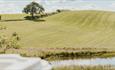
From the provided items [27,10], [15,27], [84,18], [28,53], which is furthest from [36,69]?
[27,10]

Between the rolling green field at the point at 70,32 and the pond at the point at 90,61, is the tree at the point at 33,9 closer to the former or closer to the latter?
the rolling green field at the point at 70,32

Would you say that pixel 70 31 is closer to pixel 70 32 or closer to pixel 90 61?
Result: pixel 70 32

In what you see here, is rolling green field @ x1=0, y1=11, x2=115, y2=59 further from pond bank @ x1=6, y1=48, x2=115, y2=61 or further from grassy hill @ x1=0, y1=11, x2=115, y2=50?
pond bank @ x1=6, y1=48, x2=115, y2=61

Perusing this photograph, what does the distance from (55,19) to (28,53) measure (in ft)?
228

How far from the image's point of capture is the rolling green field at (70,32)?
6969 centimetres

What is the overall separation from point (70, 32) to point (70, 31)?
1.78 m

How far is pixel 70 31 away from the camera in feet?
306

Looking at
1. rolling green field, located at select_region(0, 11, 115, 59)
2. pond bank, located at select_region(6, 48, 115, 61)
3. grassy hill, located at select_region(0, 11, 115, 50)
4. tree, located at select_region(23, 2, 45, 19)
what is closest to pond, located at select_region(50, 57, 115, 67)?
pond bank, located at select_region(6, 48, 115, 61)

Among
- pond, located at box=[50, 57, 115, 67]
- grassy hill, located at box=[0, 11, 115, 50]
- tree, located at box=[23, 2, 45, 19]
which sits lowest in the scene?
grassy hill, located at box=[0, 11, 115, 50]

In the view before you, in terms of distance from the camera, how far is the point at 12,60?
51.1 feet

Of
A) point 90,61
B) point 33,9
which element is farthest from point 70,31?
point 90,61

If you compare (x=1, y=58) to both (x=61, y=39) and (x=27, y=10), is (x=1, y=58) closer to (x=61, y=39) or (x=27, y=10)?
(x=61, y=39)

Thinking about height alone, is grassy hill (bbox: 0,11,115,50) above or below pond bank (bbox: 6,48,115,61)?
below

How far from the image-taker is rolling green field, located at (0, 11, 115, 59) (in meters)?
69.7
